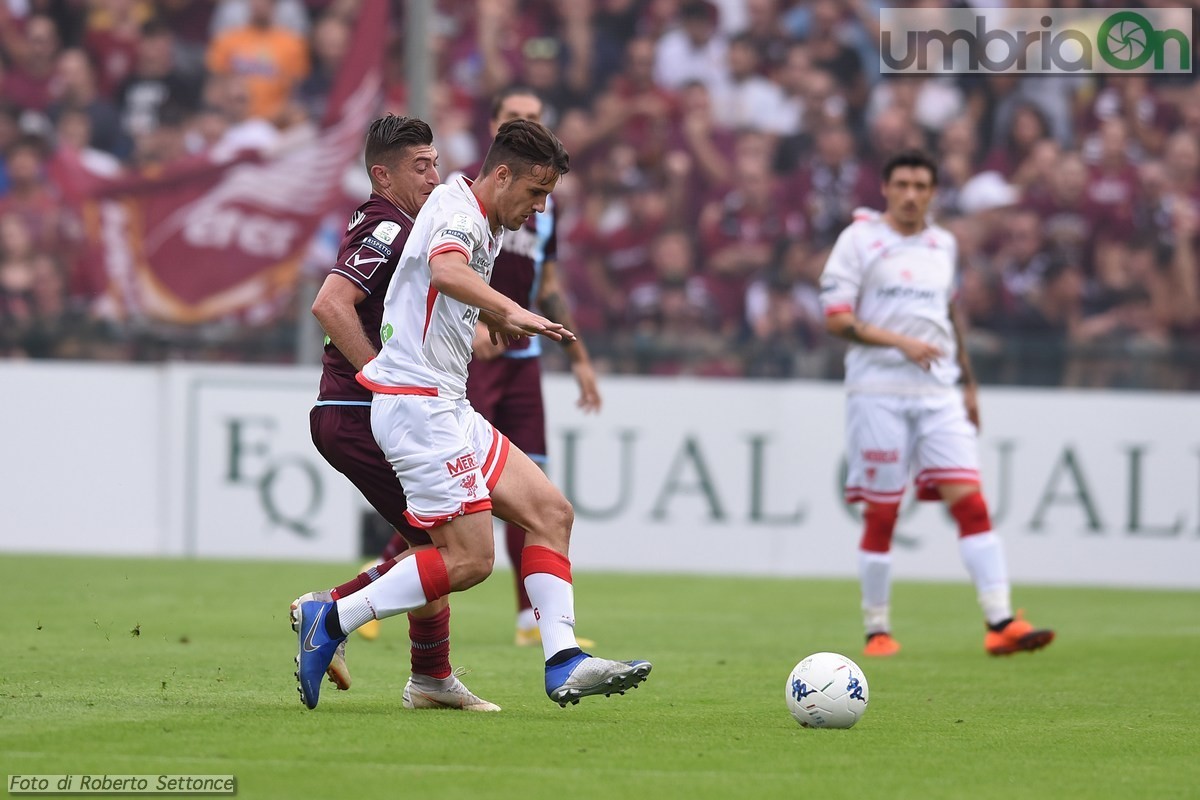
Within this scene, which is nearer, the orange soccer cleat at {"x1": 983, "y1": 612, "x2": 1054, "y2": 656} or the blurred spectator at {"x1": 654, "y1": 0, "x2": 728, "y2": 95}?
the orange soccer cleat at {"x1": 983, "y1": 612, "x2": 1054, "y2": 656}

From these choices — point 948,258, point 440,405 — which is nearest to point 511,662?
point 440,405

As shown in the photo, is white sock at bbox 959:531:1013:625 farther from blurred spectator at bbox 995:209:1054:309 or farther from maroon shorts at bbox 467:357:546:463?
blurred spectator at bbox 995:209:1054:309

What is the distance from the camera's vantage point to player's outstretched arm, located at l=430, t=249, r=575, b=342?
5961mm

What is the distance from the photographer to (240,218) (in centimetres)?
1588

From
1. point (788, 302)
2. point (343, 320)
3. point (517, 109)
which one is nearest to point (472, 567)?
point (343, 320)

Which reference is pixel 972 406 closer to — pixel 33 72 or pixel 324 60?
pixel 324 60

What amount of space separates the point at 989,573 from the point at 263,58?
1088 centimetres

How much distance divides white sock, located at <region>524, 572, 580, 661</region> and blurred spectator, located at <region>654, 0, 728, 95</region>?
39.1 ft

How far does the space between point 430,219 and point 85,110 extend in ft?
41.9

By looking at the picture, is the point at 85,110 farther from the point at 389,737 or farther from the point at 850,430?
the point at 389,737

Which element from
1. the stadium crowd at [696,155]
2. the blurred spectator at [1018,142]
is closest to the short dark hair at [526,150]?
the stadium crowd at [696,155]

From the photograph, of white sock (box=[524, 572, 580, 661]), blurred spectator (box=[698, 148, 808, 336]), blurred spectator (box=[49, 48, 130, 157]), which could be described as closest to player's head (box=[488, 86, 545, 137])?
white sock (box=[524, 572, 580, 661])

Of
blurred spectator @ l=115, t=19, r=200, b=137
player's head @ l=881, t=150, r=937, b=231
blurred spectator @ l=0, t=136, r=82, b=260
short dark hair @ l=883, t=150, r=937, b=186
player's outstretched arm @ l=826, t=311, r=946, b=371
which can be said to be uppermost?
blurred spectator @ l=115, t=19, r=200, b=137
